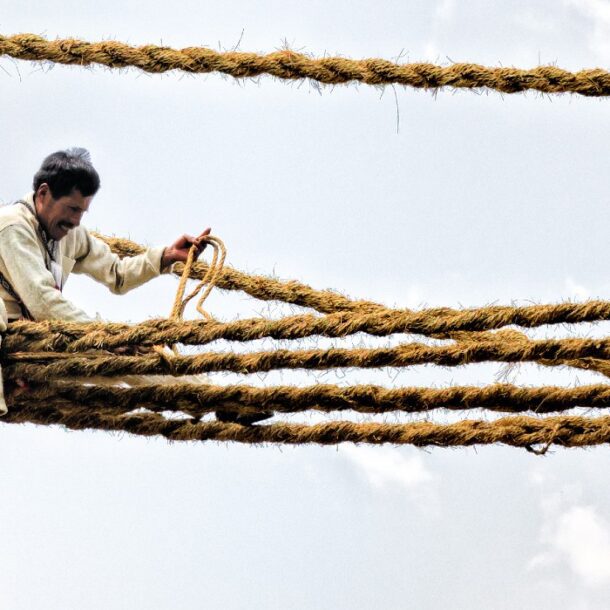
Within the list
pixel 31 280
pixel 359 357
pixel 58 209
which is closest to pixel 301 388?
pixel 359 357

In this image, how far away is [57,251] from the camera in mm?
4473

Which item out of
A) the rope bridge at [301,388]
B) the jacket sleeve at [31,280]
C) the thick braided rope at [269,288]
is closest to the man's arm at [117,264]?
the thick braided rope at [269,288]

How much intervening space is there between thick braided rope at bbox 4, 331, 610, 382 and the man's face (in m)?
0.69

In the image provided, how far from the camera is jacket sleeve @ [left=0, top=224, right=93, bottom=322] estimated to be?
4.12 metres

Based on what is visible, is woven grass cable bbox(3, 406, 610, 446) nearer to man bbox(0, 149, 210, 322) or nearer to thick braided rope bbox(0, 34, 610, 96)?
man bbox(0, 149, 210, 322)

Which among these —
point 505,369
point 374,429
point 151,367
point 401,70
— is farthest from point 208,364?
point 401,70

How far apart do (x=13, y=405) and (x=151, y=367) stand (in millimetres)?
475

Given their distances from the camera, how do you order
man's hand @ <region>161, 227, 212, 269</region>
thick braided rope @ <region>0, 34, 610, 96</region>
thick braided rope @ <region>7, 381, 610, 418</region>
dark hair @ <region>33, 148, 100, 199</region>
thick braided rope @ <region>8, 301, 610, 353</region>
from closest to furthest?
thick braided rope @ <region>8, 301, 610, 353</region>
thick braided rope @ <region>7, 381, 610, 418</region>
thick braided rope @ <region>0, 34, 610, 96</region>
dark hair @ <region>33, 148, 100, 199</region>
man's hand @ <region>161, 227, 212, 269</region>

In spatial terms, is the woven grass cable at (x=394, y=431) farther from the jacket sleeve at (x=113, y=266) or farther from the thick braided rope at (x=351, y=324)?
the jacket sleeve at (x=113, y=266)

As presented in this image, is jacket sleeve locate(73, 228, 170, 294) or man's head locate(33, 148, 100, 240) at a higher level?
man's head locate(33, 148, 100, 240)

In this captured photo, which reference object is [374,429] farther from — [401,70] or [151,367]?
[401,70]

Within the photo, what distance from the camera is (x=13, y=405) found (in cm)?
398

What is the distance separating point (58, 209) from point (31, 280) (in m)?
0.31

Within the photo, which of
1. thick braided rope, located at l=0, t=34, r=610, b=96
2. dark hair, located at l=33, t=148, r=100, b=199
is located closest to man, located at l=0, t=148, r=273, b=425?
dark hair, located at l=33, t=148, r=100, b=199
